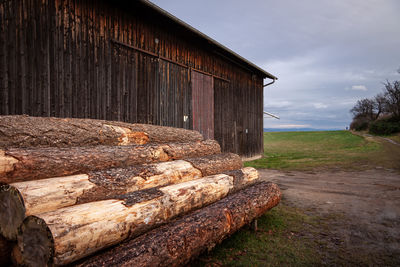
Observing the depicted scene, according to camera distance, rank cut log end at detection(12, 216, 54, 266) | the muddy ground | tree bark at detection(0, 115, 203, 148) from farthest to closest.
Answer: the muddy ground < tree bark at detection(0, 115, 203, 148) < cut log end at detection(12, 216, 54, 266)

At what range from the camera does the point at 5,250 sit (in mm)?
2186

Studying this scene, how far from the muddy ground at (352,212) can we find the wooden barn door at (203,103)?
358cm

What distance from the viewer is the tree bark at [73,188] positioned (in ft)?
6.49

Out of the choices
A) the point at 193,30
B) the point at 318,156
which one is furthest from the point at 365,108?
the point at 193,30

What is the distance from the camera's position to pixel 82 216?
1932 mm

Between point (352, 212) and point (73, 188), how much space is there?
17.3 ft

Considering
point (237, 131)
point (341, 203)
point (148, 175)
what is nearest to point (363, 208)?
point (341, 203)

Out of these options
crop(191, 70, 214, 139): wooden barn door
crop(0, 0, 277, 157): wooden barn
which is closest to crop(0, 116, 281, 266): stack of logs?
crop(0, 0, 277, 157): wooden barn

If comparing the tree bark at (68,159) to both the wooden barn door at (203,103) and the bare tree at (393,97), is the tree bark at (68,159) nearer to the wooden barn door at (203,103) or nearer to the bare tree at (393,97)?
the wooden barn door at (203,103)

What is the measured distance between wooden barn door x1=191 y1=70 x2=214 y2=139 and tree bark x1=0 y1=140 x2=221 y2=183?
548 cm

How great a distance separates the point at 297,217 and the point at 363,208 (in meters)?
1.68

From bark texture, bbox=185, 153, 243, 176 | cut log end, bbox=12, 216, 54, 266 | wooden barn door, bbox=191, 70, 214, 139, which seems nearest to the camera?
cut log end, bbox=12, 216, 54, 266

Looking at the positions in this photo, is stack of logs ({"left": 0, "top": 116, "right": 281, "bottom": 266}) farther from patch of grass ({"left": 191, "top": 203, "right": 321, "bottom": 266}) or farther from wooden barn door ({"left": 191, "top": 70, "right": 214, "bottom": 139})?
wooden barn door ({"left": 191, "top": 70, "right": 214, "bottom": 139})

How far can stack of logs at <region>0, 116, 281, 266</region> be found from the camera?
1.89 m
